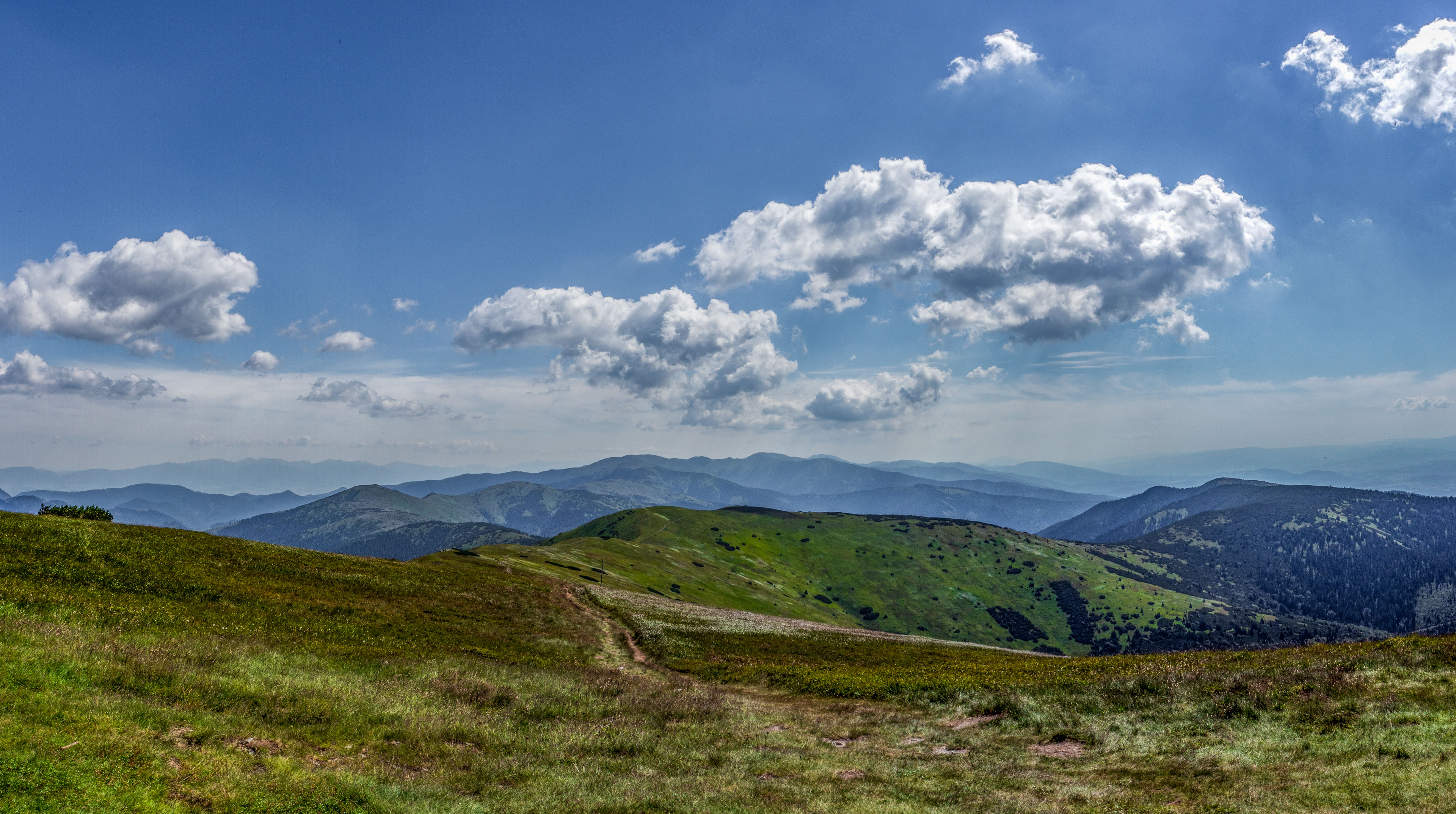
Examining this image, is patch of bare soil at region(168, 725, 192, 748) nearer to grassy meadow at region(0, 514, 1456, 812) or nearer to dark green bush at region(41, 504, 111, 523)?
grassy meadow at region(0, 514, 1456, 812)

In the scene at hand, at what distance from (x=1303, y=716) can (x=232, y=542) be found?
7598cm

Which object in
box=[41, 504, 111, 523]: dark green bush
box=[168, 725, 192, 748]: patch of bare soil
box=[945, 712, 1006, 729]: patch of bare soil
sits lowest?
box=[945, 712, 1006, 729]: patch of bare soil

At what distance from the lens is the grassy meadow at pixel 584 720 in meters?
15.4

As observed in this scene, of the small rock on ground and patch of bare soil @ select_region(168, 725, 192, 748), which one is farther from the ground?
patch of bare soil @ select_region(168, 725, 192, 748)

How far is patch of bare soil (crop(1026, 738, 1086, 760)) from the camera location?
75.6 feet

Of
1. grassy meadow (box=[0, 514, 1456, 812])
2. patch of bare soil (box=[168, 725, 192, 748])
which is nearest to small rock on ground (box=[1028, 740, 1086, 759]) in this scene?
grassy meadow (box=[0, 514, 1456, 812])

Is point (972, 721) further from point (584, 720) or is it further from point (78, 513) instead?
point (78, 513)

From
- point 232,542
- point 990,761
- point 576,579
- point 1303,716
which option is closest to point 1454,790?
point 1303,716

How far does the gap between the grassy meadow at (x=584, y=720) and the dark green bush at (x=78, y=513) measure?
1585 centimetres

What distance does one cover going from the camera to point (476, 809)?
1589 cm

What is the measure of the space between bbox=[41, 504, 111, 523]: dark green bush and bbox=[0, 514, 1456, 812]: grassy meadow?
52.0ft

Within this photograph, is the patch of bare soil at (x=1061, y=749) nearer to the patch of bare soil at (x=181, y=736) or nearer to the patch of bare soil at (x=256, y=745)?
the patch of bare soil at (x=256, y=745)

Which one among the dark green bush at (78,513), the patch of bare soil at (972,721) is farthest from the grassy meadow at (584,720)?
the dark green bush at (78,513)

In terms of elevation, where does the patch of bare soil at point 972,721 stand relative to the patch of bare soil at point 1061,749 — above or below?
below
